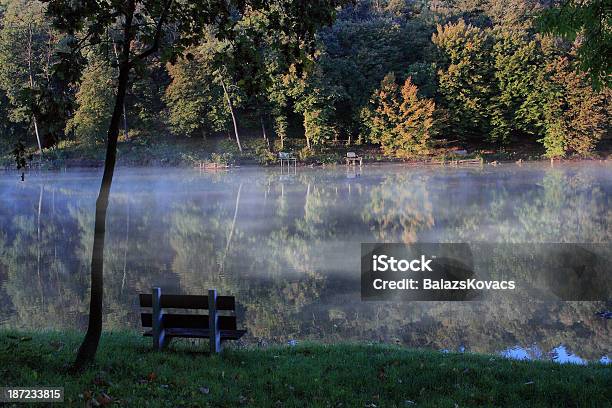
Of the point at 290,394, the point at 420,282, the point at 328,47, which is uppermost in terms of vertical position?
the point at 328,47

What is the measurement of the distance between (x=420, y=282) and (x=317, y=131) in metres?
33.8

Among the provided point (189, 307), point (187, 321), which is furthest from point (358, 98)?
point (189, 307)

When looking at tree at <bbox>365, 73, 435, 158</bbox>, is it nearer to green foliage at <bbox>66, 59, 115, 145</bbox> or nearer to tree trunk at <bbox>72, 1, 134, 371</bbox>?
green foliage at <bbox>66, 59, 115, 145</bbox>

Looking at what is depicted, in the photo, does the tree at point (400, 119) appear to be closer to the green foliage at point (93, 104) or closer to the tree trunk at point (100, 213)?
the green foliage at point (93, 104)

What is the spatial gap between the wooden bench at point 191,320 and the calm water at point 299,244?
1701 mm

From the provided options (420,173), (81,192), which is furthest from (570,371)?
(420,173)

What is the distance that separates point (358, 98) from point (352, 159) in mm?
5279

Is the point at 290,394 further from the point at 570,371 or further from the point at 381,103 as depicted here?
the point at 381,103

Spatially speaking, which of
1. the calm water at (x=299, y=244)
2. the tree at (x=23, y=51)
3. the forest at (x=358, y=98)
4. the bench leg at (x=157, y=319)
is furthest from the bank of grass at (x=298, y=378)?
the tree at (x=23, y=51)

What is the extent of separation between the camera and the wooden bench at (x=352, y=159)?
142 ft

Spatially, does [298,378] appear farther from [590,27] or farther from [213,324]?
[590,27]

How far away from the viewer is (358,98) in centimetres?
4684

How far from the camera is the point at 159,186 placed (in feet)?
99.5

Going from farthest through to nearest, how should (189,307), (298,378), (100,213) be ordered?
(189,307), (100,213), (298,378)
